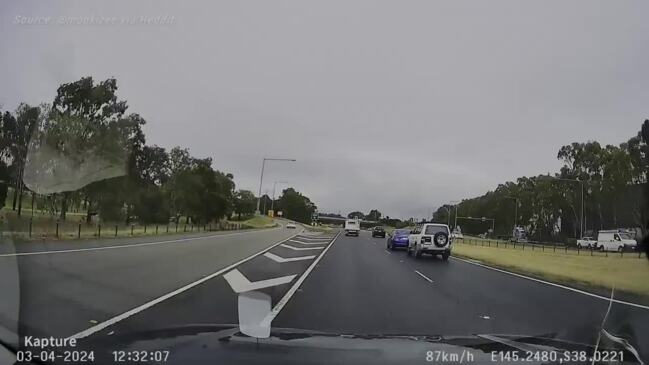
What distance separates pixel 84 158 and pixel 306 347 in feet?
40.0

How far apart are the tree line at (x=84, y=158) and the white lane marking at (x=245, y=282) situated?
427 cm

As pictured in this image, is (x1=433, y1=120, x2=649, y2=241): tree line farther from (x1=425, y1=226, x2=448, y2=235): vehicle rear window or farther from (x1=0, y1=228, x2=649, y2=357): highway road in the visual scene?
(x1=425, y1=226, x2=448, y2=235): vehicle rear window

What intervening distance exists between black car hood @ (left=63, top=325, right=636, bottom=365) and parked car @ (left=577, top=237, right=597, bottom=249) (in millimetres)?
17042

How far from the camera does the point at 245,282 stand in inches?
531

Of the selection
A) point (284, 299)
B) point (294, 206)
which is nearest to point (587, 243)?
point (284, 299)

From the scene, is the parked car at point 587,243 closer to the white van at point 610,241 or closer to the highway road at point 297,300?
the white van at point 610,241

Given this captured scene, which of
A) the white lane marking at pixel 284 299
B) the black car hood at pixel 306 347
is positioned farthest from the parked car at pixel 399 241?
the black car hood at pixel 306 347

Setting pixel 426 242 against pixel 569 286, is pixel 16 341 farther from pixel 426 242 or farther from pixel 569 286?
pixel 426 242

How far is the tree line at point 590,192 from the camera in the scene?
47.2 ft

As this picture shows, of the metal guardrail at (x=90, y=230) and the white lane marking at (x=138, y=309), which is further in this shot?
the metal guardrail at (x=90, y=230)

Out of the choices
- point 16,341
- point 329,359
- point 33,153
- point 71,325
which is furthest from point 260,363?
point 33,153

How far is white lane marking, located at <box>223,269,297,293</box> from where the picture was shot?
1231 centimetres

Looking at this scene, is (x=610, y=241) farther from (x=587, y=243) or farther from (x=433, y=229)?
(x=433, y=229)

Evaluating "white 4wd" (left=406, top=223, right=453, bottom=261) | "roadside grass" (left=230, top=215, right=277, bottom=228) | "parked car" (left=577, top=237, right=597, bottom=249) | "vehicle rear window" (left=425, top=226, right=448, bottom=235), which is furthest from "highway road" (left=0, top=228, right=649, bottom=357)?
"roadside grass" (left=230, top=215, right=277, bottom=228)
